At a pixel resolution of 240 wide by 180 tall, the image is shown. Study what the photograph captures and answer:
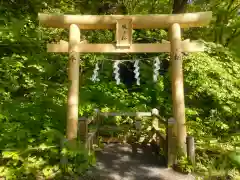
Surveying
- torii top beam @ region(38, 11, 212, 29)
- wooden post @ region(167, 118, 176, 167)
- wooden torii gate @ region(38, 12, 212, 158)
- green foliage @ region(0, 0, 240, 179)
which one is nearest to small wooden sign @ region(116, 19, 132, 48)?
wooden torii gate @ region(38, 12, 212, 158)

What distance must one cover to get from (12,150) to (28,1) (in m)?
3.62

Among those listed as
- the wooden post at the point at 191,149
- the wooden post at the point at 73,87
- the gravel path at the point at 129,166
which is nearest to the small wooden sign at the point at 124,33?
the wooden post at the point at 73,87

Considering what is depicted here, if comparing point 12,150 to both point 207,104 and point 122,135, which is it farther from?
point 207,104

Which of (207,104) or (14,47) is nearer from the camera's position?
(14,47)

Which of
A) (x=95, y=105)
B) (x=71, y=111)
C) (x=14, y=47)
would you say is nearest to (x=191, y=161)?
(x=71, y=111)

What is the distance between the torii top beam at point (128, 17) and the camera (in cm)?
670

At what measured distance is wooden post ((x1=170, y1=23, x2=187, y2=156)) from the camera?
6.36m

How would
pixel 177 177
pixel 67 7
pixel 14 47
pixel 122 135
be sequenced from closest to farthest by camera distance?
pixel 14 47, pixel 177 177, pixel 122 135, pixel 67 7

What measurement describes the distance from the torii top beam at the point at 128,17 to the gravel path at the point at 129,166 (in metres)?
3.66

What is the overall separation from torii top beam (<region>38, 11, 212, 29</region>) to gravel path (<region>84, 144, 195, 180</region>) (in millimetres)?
3656

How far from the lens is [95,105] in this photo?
10.2 m

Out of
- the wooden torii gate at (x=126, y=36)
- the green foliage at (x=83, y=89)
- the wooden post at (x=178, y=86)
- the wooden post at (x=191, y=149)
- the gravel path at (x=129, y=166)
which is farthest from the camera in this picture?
the wooden torii gate at (x=126, y=36)

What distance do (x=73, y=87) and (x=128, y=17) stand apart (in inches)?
93.4

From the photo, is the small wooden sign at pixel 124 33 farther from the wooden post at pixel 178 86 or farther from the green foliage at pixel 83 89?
the green foliage at pixel 83 89
